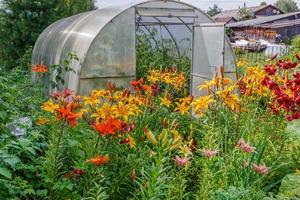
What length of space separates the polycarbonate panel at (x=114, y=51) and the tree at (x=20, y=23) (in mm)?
6199

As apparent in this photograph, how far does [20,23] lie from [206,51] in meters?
6.95

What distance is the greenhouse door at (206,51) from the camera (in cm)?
615

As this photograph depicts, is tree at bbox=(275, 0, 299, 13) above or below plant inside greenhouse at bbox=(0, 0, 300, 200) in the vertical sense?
above

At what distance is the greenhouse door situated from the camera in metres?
6.15

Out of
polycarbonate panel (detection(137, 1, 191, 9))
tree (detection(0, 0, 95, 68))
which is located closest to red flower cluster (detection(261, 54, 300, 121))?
polycarbonate panel (detection(137, 1, 191, 9))

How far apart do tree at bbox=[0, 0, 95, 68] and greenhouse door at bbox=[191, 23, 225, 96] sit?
638 cm

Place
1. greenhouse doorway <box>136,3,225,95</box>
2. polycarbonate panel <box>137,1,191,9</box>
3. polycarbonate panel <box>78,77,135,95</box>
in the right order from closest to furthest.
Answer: polycarbonate panel <box>78,77,135,95</box>
greenhouse doorway <box>136,3,225,95</box>
polycarbonate panel <box>137,1,191,9</box>

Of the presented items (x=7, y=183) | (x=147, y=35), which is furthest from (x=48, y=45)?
(x=7, y=183)

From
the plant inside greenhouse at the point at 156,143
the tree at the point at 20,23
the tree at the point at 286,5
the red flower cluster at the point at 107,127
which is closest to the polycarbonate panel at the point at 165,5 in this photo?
the plant inside greenhouse at the point at 156,143

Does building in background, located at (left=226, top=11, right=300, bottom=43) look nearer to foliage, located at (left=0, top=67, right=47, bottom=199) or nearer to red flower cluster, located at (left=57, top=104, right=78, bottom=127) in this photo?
foliage, located at (left=0, top=67, right=47, bottom=199)

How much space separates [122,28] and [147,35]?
2579 millimetres

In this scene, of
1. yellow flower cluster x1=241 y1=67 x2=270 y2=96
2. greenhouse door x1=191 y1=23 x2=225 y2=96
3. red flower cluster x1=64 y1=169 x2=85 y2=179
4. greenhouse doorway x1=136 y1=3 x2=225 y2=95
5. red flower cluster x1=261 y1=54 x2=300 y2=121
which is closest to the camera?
red flower cluster x1=64 y1=169 x2=85 y2=179

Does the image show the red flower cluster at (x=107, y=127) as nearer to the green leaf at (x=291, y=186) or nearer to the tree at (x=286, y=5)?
the green leaf at (x=291, y=186)

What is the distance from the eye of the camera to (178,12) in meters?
6.86
